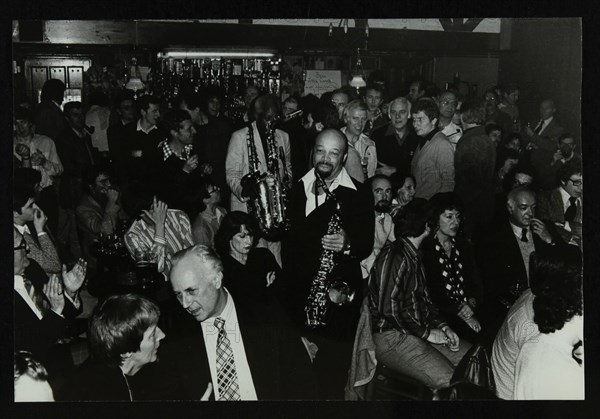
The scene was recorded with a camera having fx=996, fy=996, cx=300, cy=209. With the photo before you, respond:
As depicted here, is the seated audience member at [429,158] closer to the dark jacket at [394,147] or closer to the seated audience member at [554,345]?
the dark jacket at [394,147]

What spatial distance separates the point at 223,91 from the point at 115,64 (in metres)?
0.49

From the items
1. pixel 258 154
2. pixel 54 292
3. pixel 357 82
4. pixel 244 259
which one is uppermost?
pixel 357 82

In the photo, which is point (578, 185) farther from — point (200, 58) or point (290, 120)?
point (200, 58)

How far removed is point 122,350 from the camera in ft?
14.2

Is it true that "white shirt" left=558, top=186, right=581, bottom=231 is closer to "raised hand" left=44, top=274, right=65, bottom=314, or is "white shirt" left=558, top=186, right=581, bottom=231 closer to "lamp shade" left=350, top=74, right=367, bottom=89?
"lamp shade" left=350, top=74, right=367, bottom=89

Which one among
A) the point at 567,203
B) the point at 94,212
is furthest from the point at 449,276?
the point at 94,212

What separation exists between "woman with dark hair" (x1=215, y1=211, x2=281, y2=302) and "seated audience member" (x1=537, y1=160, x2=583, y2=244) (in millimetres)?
1231

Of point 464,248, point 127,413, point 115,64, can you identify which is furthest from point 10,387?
point 464,248

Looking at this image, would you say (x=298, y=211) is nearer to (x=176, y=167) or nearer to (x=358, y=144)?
(x=358, y=144)

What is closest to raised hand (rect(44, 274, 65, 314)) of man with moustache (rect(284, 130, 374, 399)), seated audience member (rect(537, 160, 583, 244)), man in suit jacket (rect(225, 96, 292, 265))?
man in suit jacket (rect(225, 96, 292, 265))

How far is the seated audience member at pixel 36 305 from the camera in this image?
14.5 feet

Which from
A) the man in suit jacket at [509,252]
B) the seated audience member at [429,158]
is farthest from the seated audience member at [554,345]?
the seated audience member at [429,158]

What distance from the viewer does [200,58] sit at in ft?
14.4

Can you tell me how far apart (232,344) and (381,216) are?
34.4 inches
